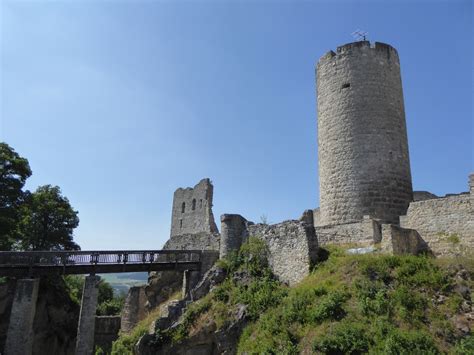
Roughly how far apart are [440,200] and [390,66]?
765 cm

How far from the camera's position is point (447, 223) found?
50.4 ft

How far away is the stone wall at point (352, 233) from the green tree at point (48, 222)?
2237cm

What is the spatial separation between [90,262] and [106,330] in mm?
8956

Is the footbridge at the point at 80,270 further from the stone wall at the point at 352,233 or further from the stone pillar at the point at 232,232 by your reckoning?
the stone wall at the point at 352,233

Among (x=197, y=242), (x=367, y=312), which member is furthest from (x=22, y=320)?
(x=367, y=312)

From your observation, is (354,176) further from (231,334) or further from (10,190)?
(10,190)

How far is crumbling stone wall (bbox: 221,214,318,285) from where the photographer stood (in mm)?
15953

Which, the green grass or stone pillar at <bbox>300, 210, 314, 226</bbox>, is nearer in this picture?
the green grass

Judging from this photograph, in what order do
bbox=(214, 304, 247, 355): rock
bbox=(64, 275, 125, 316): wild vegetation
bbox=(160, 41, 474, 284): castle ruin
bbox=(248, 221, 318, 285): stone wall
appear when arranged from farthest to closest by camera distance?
bbox=(64, 275, 125, 316): wild vegetation, bbox=(160, 41, 474, 284): castle ruin, bbox=(248, 221, 318, 285): stone wall, bbox=(214, 304, 247, 355): rock

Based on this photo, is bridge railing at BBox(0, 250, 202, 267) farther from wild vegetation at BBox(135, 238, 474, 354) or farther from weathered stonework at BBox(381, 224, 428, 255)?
weathered stonework at BBox(381, 224, 428, 255)

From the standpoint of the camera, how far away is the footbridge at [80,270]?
57.5 ft

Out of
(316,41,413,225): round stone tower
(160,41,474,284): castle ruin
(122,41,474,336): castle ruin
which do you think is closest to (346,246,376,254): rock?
(122,41,474,336): castle ruin

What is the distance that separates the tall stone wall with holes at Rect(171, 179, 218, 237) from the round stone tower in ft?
47.2

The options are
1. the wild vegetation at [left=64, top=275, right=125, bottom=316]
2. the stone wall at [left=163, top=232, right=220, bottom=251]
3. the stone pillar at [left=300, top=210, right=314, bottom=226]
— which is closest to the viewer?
the stone pillar at [left=300, top=210, right=314, bottom=226]
